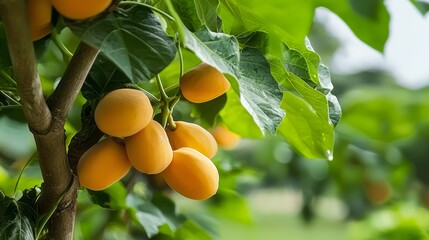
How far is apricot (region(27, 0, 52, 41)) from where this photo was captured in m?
0.31

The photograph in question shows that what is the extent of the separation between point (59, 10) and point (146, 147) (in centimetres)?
8

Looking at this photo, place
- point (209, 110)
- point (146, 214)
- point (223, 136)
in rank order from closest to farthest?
point (209, 110)
point (146, 214)
point (223, 136)

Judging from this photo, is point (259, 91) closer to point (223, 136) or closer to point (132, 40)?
point (132, 40)

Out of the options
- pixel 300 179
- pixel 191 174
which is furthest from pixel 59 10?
pixel 300 179

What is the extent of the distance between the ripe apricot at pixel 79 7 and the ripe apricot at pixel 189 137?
0.11 m

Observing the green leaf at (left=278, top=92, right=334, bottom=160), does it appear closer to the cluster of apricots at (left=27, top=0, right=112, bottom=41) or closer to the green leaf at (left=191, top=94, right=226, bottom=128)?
the green leaf at (left=191, top=94, right=226, bottom=128)

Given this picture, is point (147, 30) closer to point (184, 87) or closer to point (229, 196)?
point (184, 87)

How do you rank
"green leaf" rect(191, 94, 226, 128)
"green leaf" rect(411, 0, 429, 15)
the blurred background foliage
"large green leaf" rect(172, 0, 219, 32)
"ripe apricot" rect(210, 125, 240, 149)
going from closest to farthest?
"green leaf" rect(411, 0, 429, 15) < "large green leaf" rect(172, 0, 219, 32) < "green leaf" rect(191, 94, 226, 128) < the blurred background foliage < "ripe apricot" rect(210, 125, 240, 149)

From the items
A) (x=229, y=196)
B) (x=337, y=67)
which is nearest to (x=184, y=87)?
(x=229, y=196)

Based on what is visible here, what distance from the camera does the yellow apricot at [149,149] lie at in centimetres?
36

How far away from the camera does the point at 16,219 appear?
0.40 m

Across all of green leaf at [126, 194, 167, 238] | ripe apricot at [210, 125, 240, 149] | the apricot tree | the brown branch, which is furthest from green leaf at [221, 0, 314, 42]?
ripe apricot at [210, 125, 240, 149]

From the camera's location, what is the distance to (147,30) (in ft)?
1.11

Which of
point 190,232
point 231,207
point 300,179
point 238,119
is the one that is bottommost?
point 300,179
